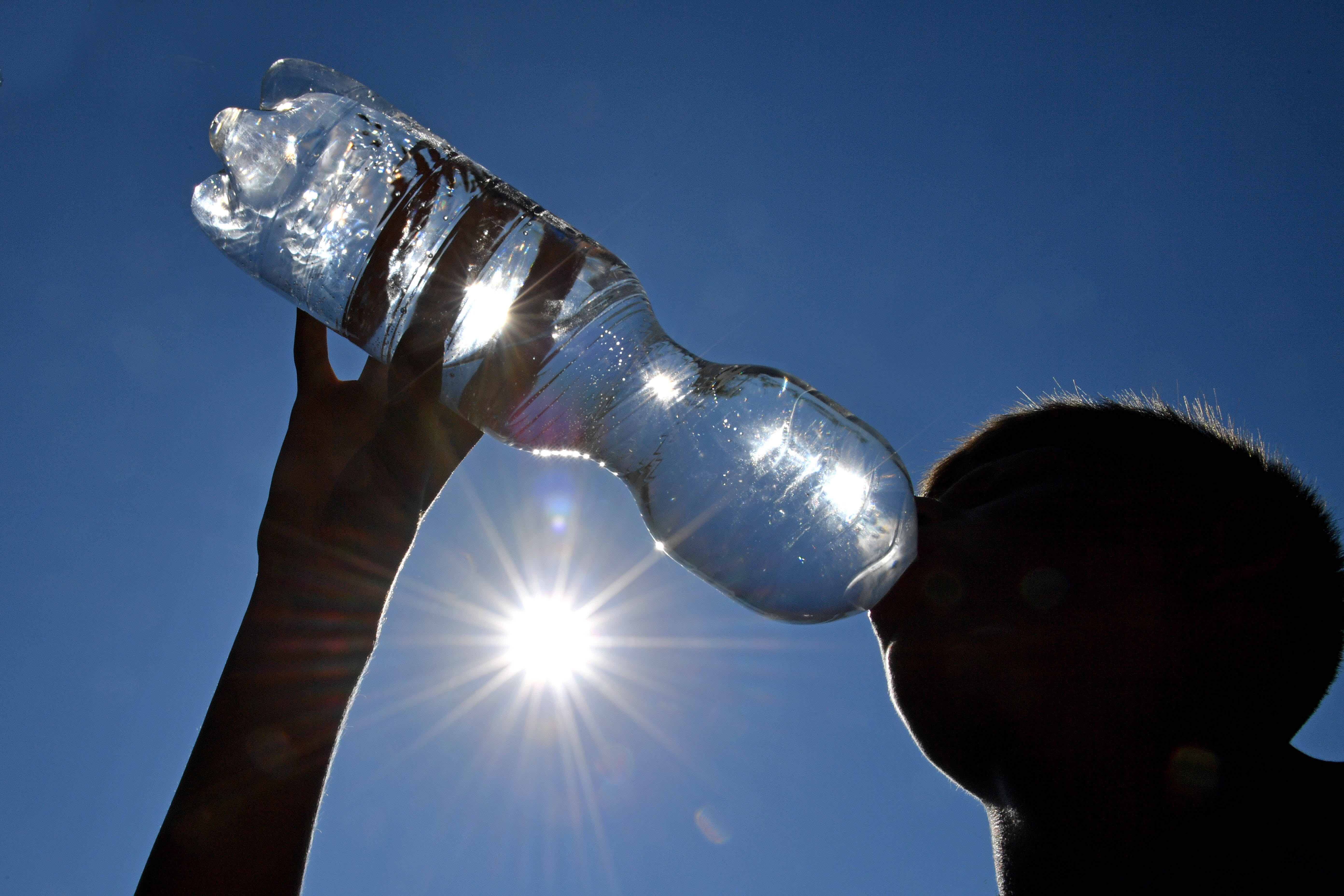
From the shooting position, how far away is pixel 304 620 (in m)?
1.27

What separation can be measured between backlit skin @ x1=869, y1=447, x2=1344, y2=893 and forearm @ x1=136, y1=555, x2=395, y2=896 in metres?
1.02

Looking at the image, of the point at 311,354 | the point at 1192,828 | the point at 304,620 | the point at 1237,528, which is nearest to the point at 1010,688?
the point at 1192,828

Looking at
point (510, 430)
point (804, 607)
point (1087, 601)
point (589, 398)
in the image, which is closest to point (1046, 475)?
point (1087, 601)

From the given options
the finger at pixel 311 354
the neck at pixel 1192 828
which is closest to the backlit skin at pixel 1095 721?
the neck at pixel 1192 828

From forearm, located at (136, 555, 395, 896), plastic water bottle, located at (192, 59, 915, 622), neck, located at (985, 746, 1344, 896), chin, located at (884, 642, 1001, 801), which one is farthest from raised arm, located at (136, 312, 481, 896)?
neck, located at (985, 746, 1344, 896)

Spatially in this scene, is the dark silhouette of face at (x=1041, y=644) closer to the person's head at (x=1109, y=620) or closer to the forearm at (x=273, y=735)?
the person's head at (x=1109, y=620)

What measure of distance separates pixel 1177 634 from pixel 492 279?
1.55 metres

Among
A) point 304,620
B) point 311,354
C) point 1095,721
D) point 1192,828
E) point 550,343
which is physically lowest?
point 1192,828

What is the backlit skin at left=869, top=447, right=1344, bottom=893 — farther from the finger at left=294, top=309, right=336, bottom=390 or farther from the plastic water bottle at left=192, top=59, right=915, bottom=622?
the finger at left=294, top=309, right=336, bottom=390

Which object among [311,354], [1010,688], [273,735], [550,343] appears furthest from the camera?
[550,343]

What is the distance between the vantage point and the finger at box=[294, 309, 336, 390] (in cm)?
149

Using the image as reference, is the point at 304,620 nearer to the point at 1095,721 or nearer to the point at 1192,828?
the point at 1095,721

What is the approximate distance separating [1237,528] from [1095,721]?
48 centimetres

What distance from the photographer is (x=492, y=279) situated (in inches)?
69.9
